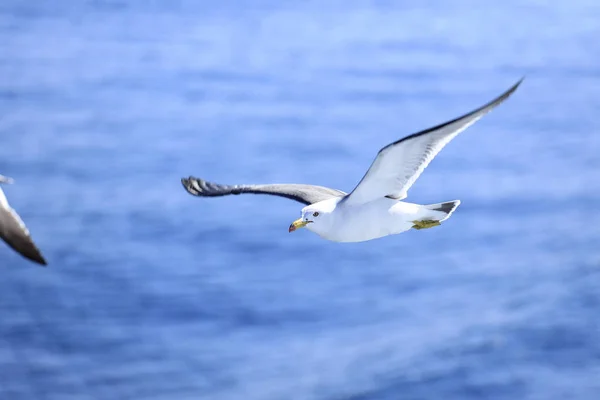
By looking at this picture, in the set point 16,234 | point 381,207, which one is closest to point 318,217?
point 381,207

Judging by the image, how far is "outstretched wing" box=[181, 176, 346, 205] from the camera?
7.97 m

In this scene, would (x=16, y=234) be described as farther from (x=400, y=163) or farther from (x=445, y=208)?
(x=445, y=208)

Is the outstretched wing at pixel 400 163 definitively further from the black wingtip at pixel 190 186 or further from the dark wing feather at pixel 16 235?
the dark wing feather at pixel 16 235

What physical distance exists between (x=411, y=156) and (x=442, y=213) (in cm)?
55

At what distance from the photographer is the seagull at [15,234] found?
6305 millimetres

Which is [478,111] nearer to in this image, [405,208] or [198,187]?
[405,208]

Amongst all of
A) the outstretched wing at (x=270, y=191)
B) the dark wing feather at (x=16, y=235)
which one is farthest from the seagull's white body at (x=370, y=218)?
the dark wing feather at (x=16, y=235)

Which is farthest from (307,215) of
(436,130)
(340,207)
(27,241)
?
(27,241)

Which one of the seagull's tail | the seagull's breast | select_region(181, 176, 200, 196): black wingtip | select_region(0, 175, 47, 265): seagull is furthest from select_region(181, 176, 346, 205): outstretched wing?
select_region(0, 175, 47, 265): seagull

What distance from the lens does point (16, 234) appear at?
253 inches

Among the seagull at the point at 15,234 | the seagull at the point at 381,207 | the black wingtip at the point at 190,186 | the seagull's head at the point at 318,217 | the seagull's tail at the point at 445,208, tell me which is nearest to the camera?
the seagull at the point at 15,234

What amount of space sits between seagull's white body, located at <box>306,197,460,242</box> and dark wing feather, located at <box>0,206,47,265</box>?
1.91 meters

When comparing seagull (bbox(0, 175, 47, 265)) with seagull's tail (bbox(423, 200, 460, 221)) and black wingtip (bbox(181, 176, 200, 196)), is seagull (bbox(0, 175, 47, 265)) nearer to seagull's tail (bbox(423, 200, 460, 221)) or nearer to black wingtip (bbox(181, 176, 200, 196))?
black wingtip (bbox(181, 176, 200, 196))

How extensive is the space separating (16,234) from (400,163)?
2.42 m
